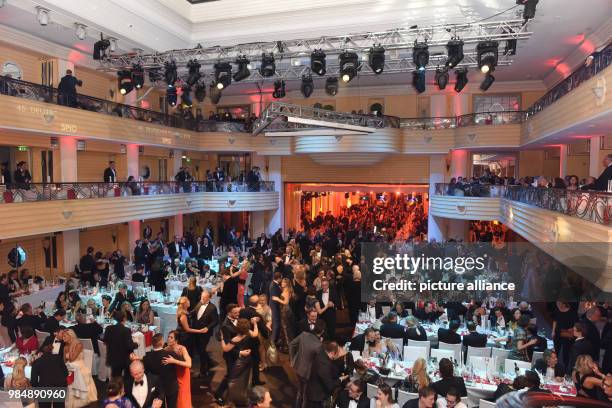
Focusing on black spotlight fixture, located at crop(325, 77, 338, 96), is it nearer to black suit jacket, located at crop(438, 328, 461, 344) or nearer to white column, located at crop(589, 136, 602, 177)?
white column, located at crop(589, 136, 602, 177)

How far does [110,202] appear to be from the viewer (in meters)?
15.4

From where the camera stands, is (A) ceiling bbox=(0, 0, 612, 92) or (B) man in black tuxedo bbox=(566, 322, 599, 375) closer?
(B) man in black tuxedo bbox=(566, 322, 599, 375)

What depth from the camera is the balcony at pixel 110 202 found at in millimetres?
12133

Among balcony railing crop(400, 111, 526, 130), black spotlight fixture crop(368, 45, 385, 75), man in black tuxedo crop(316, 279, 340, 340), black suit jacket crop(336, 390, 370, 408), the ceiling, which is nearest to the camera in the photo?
black suit jacket crop(336, 390, 370, 408)

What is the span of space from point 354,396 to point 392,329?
2.89 meters

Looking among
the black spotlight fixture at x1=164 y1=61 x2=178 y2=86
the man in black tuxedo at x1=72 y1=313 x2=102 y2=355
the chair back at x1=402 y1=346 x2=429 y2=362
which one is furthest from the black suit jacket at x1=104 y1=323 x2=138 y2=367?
the black spotlight fixture at x1=164 y1=61 x2=178 y2=86

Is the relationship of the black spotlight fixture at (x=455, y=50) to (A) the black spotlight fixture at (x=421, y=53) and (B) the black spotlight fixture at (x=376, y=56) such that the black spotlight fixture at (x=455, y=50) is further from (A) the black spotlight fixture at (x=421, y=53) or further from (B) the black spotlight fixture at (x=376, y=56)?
(B) the black spotlight fixture at (x=376, y=56)

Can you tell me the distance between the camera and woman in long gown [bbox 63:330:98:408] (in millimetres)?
6625

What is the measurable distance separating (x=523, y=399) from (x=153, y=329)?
8.04 meters

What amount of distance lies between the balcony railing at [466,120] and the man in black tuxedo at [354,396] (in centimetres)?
1522

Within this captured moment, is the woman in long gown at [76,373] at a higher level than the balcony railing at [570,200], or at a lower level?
lower

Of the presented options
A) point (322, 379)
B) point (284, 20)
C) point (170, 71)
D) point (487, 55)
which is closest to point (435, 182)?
point (284, 20)

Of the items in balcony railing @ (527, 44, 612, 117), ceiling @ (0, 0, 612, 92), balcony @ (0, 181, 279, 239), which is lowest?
balcony @ (0, 181, 279, 239)

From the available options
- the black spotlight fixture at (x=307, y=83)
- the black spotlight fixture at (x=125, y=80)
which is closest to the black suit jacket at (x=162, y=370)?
the black spotlight fixture at (x=125, y=80)
